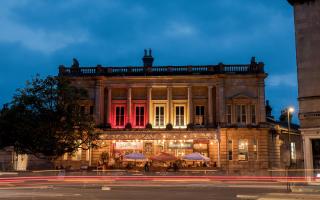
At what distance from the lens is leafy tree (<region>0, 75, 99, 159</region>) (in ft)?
117

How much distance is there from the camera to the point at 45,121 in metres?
36.9

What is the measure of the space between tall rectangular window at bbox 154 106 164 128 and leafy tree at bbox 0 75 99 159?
1284 cm

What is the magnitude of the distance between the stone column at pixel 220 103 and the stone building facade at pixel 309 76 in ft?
84.9

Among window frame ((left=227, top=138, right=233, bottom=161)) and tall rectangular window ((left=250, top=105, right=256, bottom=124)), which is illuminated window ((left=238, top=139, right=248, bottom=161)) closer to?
window frame ((left=227, top=138, right=233, bottom=161))

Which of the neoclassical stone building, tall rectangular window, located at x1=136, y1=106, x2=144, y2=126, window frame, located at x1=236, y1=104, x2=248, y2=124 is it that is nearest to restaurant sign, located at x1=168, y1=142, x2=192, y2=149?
the neoclassical stone building

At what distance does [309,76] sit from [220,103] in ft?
87.3

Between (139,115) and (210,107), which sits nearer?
(210,107)

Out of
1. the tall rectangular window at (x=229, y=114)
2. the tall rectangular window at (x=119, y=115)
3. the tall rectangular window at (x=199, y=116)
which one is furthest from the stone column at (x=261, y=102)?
the tall rectangular window at (x=119, y=115)

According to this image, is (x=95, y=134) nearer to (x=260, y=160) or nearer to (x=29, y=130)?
(x=29, y=130)

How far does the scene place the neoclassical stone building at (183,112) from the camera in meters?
47.2

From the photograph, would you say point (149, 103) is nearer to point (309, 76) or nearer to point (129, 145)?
point (129, 145)

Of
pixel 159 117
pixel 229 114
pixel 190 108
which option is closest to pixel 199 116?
pixel 190 108

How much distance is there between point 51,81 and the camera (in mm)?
37312

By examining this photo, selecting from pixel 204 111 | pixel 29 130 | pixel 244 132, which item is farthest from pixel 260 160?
pixel 29 130
